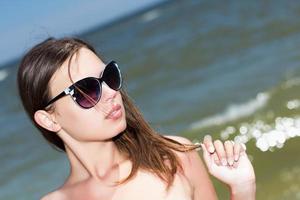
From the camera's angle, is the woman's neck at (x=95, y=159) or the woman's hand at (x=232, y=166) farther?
the woman's neck at (x=95, y=159)

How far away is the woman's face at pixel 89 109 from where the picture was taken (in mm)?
2984

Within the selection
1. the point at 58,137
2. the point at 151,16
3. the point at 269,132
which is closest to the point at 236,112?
the point at 269,132

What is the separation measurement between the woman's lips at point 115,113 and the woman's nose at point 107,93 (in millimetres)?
46

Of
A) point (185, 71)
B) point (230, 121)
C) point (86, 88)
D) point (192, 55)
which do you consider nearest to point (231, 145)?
point (86, 88)

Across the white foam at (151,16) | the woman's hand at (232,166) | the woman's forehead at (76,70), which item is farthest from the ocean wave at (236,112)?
the white foam at (151,16)

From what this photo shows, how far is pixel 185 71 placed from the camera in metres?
19.8

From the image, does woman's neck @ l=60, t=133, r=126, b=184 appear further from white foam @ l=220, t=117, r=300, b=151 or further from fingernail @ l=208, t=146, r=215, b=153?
white foam @ l=220, t=117, r=300, b=151

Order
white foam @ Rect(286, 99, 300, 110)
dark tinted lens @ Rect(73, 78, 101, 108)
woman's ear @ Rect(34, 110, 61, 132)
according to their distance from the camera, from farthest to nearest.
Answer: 1. white foam @ Rect(286, 99, 300, 110)
2. woman's ear @ Rect(34, 110, 61, 132)
3. dark tinted lens @ Rect(73, 78, 101, 108)

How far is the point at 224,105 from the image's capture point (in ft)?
42.8

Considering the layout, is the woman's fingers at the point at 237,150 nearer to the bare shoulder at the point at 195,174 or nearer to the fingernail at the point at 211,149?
the fingernail at the point at 211,149

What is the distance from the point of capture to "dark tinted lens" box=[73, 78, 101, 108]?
116 inches

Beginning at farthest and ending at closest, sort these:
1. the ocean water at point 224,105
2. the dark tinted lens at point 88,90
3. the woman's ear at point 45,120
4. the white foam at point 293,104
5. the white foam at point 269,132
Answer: the white foam at point 293,104, the white foam at point 269,132, the ocean water at point 224,105, the woman's ear at point 45,120, the dark tinted lens at point 88,90

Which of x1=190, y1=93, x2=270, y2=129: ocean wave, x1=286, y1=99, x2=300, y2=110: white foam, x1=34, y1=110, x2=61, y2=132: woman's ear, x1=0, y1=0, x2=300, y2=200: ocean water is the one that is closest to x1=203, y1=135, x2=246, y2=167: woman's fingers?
x1=34, y1=110, x2=61, y2=132: woman's ear

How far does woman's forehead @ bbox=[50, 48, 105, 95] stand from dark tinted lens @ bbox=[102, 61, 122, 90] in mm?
28
